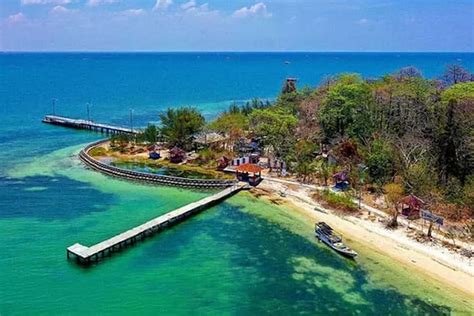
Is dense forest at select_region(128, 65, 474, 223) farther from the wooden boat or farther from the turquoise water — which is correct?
the wooden boat

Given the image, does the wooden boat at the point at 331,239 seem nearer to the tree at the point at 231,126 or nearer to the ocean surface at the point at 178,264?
the ocean surface at the point at 178,264

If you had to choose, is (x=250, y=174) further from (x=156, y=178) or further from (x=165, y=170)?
(x=165, y=170)

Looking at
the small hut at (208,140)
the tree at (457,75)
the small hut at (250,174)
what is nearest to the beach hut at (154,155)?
the small hut at (208,140)

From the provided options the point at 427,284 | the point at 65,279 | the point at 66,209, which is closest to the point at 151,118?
the point at 66,209

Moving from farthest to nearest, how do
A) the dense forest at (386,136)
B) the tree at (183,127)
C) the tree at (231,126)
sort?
the tree at (183,127), the tree at (231,126), the dense forest at (386,136)

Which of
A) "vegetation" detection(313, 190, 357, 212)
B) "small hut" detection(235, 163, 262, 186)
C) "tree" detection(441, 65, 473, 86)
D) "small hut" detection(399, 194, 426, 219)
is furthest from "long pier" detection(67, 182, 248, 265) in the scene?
"tree" detection(441, 65, 473, 86)

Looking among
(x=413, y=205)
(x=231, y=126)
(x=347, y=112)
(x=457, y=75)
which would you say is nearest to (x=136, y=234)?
(x=413, y=205)

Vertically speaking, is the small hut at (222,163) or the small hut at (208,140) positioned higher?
the small hut at (208,140)
